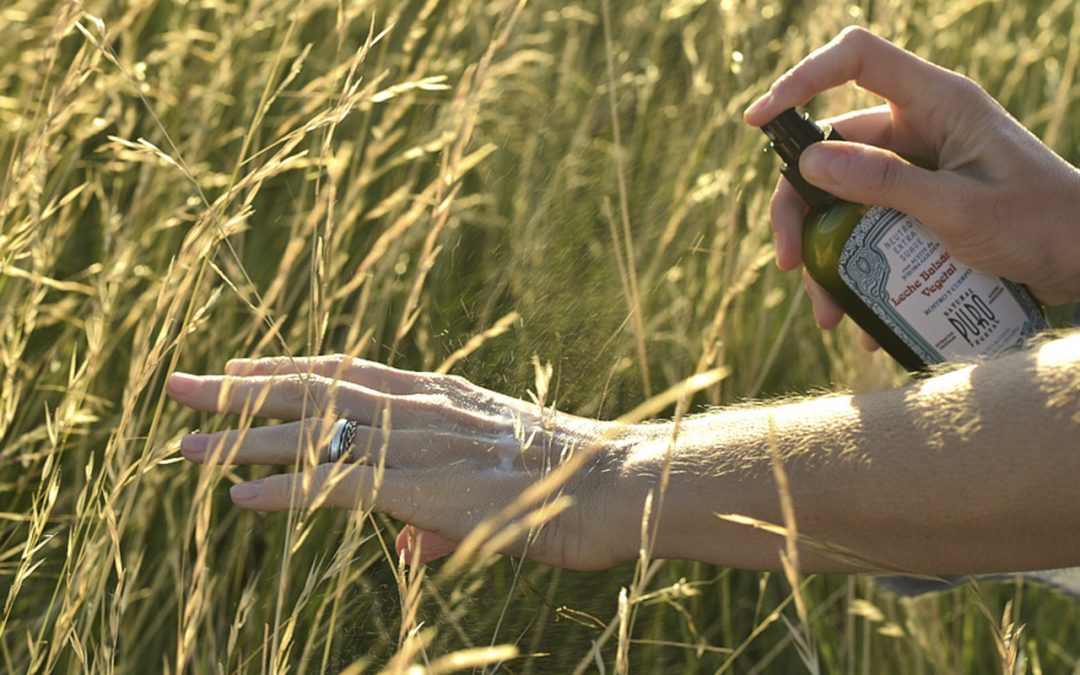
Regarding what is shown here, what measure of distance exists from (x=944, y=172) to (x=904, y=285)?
0.17 m

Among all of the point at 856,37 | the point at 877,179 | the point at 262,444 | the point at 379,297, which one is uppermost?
the point at 856,37

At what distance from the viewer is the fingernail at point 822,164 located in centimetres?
157

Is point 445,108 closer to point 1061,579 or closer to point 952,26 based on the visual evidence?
point 1061,579

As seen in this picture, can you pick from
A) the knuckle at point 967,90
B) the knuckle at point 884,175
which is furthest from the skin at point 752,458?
the knuckle at point 967,90

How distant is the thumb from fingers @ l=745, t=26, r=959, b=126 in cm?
9

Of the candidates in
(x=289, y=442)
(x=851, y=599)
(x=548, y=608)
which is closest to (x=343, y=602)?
(x=548, y=608)

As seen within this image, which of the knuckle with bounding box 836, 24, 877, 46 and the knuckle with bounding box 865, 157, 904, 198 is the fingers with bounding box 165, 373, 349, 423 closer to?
the knuckle with bounding box 865, 157, 904, 198

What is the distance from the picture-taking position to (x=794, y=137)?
166 centimetres

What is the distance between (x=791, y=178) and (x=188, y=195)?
3.69 ft

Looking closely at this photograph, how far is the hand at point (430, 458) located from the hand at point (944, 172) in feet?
1.62

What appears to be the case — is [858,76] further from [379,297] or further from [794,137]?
[379,297]

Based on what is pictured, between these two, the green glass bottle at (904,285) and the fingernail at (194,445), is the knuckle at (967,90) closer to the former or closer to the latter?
the green glass bottle at (904,285)

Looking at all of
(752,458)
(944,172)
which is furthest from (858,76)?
(752,458)

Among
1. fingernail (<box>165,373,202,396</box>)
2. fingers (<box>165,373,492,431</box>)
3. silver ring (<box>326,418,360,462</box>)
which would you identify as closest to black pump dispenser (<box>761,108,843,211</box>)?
fingers (<box>165,373,492,431</box>)
